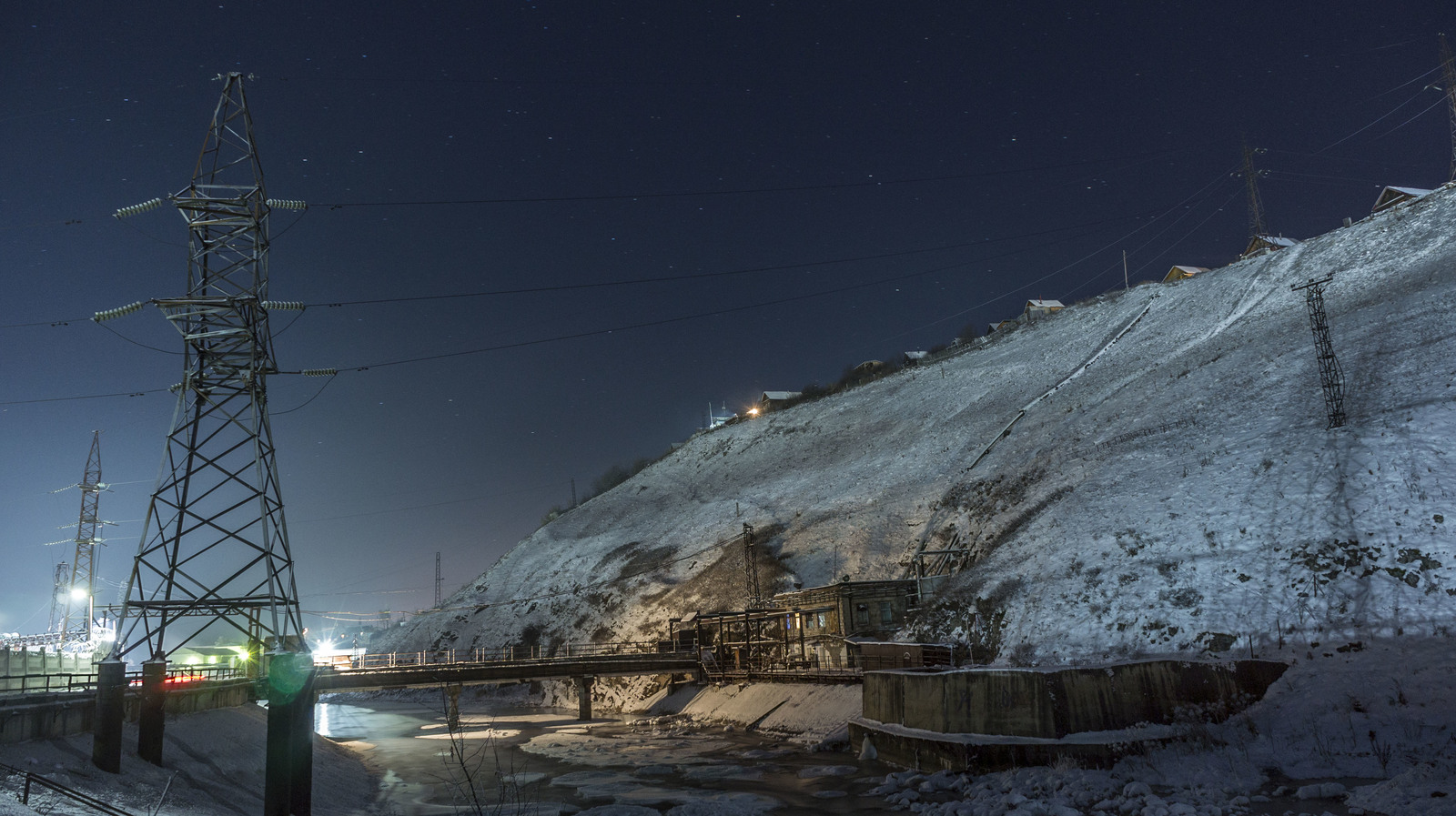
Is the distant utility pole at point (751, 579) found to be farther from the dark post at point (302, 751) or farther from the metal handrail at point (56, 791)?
the metal handrail at point (56, 791)

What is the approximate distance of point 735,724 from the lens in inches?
2088

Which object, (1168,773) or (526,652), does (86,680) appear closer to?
(1168,773)

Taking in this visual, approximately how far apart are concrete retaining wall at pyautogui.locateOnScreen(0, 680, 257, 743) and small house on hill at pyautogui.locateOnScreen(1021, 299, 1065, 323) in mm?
112780

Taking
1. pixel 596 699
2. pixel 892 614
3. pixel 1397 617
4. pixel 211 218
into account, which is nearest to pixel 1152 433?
pixel 892 614

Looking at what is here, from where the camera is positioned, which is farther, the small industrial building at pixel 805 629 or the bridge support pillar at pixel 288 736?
the small industrial building at pixel 805 629

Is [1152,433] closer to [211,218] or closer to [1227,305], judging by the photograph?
[1227,305]

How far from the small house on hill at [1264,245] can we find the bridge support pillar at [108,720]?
383 ft

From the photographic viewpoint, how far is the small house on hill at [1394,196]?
3674 inches

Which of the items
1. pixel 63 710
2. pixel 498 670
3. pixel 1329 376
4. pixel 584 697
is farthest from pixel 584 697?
pixel 1329 376

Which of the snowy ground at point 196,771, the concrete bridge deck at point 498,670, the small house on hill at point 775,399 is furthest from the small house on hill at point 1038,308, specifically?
the snowy ground at point 196,771

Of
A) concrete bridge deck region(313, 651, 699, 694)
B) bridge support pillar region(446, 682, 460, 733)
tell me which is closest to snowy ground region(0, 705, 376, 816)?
bridge support pillar region(446, 682, 460, 733)

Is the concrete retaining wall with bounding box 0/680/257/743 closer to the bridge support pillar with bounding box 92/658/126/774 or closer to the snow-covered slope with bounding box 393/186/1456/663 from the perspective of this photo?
the bridge support pillar with bounding box 92/658/126/774

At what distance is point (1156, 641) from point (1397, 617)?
858 cm

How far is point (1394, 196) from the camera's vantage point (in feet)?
317
